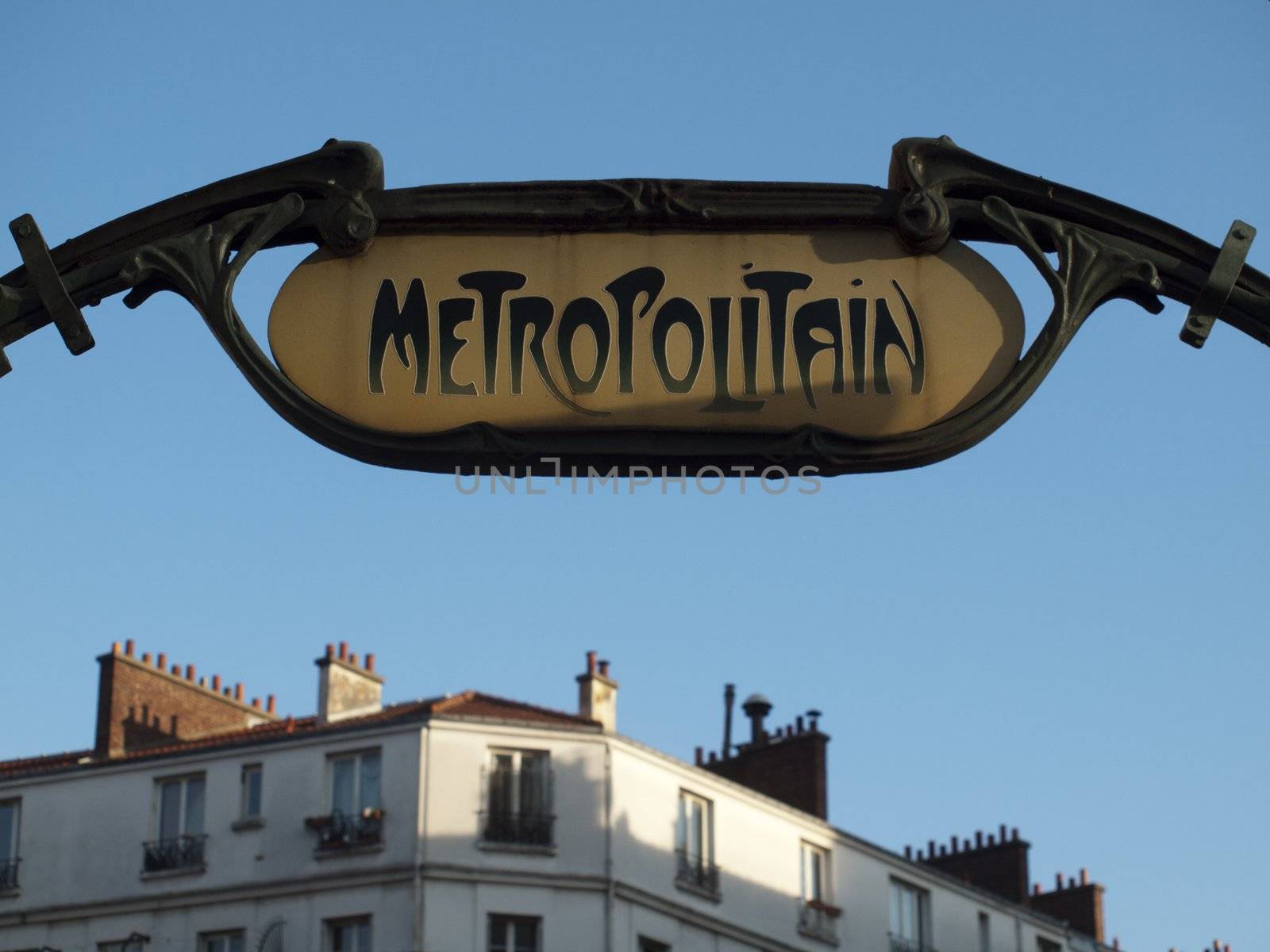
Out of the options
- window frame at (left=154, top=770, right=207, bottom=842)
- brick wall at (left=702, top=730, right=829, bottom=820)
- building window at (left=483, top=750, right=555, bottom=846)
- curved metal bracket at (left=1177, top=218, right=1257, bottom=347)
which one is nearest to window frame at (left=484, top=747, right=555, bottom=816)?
building window at (left=483, top=750, right=555, bottom=846)

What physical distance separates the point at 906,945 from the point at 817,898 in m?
2.49

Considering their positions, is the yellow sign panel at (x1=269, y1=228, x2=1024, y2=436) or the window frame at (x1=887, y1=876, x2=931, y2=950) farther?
the window frame at (x1=887, y1=876, x2=931, y2=950)

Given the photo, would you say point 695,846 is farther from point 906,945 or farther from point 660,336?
point 660,336

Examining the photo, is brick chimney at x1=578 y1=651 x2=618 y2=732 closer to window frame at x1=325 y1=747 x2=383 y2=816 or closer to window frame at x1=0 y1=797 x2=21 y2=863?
window frame at x1=325 y1=747 x2=383 y2=816

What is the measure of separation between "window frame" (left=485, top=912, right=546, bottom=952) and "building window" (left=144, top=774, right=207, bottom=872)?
5576 mm

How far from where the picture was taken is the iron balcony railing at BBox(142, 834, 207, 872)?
1778 inches

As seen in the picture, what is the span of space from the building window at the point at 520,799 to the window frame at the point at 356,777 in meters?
2.01

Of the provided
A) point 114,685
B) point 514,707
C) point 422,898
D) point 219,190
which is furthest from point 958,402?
point 114,685

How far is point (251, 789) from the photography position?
45438mm

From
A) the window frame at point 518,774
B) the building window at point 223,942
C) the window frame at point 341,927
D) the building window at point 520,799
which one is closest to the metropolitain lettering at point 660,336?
the window frame at point 341,927

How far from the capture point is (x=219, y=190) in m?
4.74

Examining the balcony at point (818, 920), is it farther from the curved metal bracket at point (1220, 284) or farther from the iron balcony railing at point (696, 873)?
the curved metal bracket at point (1220, 284)

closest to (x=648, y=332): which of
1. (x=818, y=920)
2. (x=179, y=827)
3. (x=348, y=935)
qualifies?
(x=348, y=935)

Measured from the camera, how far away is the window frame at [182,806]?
4562cm
